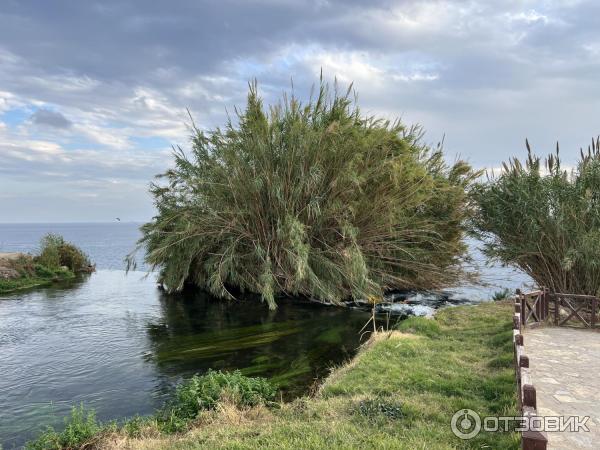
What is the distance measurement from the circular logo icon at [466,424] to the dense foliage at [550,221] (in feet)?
30.7

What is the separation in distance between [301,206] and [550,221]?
30.4 ft

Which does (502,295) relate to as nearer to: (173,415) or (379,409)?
(379,409)

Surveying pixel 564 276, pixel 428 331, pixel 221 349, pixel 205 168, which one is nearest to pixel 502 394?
pixel 428 331

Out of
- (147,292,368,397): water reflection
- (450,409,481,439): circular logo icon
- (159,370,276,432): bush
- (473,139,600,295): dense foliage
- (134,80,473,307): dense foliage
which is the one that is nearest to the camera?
(450,409,481,439): circular logo icon

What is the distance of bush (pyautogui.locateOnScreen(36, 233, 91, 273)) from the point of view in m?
26.9

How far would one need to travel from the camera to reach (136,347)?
12031mm

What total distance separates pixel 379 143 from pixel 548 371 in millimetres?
12941

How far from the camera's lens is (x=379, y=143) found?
18969 millimetres

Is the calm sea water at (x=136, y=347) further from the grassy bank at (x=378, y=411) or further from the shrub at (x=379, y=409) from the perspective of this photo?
the shrub at (x=379, y=409)

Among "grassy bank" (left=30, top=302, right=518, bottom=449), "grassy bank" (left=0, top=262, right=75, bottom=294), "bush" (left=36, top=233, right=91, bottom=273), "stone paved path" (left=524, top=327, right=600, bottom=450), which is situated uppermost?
"bush" (left=36, top=233, right=91, bottom=273)

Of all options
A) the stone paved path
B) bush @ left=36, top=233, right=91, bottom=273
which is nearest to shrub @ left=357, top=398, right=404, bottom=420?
the stone paved path

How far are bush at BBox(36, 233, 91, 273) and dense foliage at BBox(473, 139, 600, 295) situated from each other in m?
25.6

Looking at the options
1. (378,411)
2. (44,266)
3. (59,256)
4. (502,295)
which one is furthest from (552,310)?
(59,256)

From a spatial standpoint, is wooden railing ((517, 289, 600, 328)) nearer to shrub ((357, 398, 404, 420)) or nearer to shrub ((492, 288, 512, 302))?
shrub ((492, 288, 512, 302))
